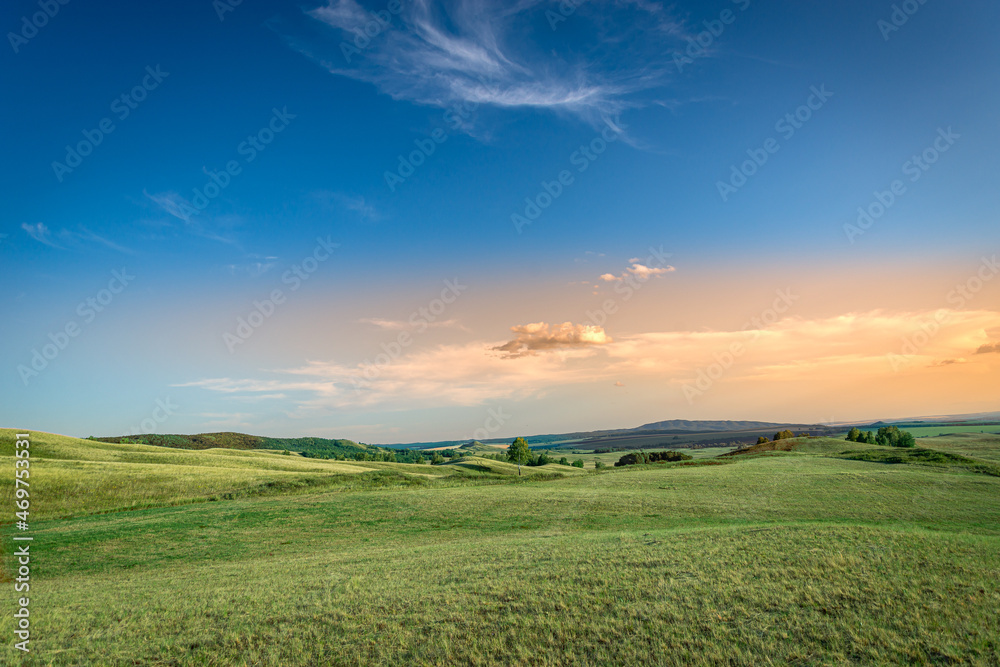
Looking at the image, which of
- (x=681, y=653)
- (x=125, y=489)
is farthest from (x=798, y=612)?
(x=125, y=489)

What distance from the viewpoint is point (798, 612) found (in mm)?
11750

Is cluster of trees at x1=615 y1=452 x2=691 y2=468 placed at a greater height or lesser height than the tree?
lesser

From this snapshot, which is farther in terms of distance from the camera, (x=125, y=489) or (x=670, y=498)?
(x=125, y=489)

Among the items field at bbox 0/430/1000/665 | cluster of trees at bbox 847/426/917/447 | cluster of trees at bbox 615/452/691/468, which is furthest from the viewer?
cluster of trees at bbox 615/452/691/468

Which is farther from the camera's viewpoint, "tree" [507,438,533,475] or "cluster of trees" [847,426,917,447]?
"cluster of trees" [847,426,917,447]

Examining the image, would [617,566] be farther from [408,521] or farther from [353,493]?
[353,493]

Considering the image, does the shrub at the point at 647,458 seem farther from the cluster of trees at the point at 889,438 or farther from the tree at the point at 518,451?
the cluster of trees at the point at 889,438

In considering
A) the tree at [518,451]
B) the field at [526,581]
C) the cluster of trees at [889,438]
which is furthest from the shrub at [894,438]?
the tree at [518,451]

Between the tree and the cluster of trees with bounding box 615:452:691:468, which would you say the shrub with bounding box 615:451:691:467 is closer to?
the cluster of trees with bounding box 615:452:691:468

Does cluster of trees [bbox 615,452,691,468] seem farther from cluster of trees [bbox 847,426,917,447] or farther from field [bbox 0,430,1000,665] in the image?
field [bbox 0,430,1000,665]

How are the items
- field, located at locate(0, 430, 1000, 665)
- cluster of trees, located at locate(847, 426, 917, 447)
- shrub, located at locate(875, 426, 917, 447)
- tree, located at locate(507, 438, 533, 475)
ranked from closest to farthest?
1. field, located at locate(0, 430, 1000, 665)
2. tree, located at locate(507, 438, 533, 475)
3. shrub, located at locate(875, 426, 917, 447)
4. cluster of trees, located at locate(847, 426, 917, 447)

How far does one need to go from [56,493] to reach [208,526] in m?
17.4

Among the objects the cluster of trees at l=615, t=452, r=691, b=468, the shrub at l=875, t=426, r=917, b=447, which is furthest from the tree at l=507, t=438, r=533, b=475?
the shrub at l=875, t=426, r=917, b=447

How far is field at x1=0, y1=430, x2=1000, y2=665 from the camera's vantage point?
34.5 ft
